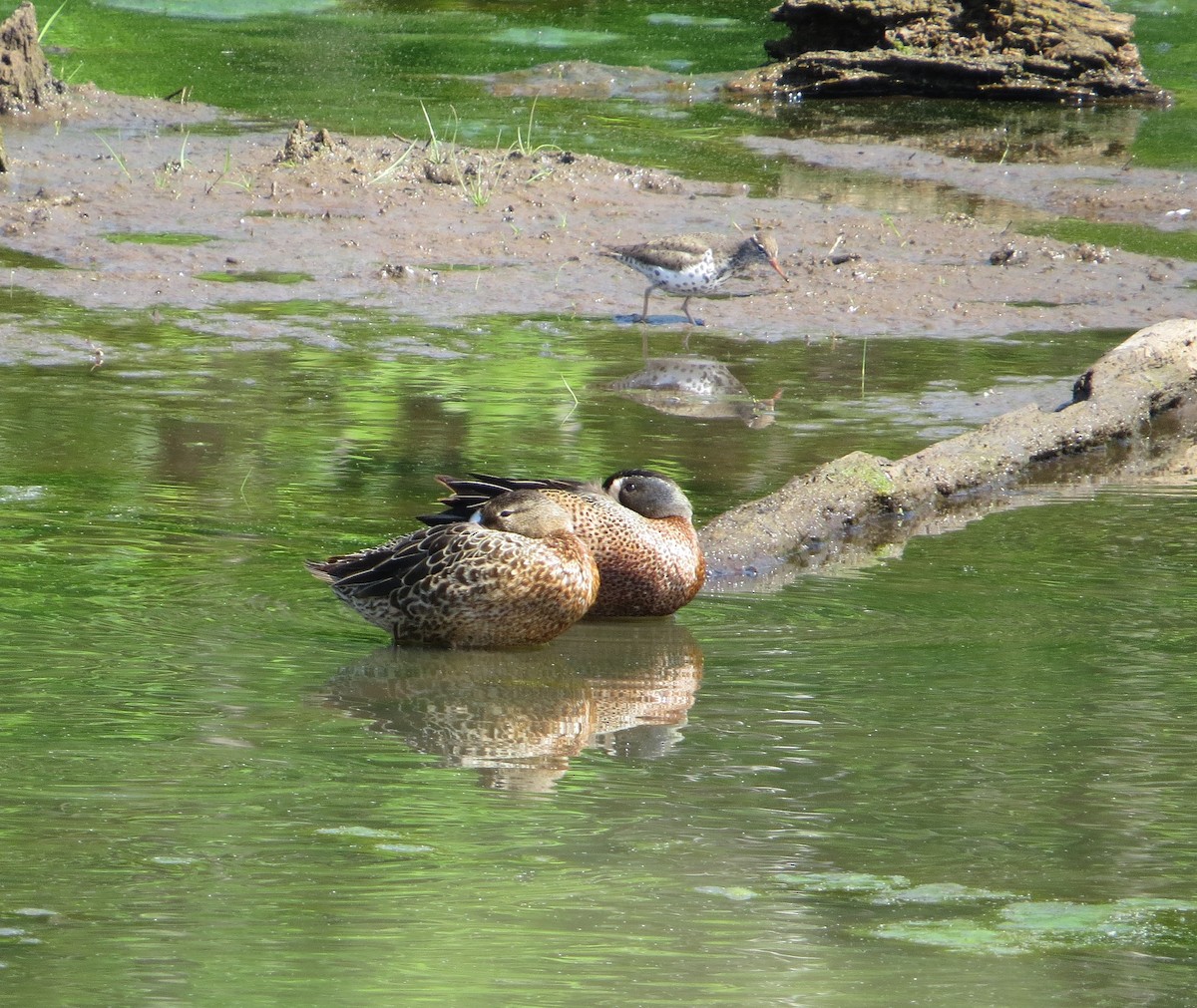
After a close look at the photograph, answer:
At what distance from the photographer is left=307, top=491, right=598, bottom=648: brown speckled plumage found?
18.0 ft

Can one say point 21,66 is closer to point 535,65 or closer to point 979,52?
point 535,65

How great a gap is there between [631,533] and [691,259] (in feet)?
15.8

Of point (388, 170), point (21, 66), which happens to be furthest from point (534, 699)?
point (21, 66)

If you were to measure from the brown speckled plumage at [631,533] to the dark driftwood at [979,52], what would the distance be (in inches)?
541

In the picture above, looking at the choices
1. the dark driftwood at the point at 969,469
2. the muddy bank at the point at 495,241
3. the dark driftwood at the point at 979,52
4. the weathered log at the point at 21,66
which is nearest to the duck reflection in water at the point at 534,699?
the dark driftwood at the point at 969,469

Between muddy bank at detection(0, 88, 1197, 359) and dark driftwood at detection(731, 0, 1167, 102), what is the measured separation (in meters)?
3.98

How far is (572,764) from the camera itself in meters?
4.58

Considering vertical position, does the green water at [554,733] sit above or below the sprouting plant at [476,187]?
below

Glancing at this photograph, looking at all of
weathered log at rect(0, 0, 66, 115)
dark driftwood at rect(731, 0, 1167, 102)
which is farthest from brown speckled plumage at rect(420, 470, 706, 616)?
dark driftwood at rect(731, 0, 1167, 102)

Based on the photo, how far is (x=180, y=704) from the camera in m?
4.89

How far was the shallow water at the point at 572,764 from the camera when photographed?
3436mm

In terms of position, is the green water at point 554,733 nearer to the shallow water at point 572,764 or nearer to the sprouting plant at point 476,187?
the shallow water at point 572,764

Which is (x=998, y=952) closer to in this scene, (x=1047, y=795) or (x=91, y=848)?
(x=1047, y=795)

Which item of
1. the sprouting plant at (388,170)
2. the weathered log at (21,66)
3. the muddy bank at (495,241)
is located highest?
the weathered log at (21,66)
